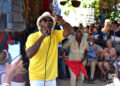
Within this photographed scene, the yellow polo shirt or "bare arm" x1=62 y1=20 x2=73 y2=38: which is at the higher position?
"bare arm" x1=62 y1=20 x2=73 y2=38

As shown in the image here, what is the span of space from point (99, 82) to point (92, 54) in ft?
2.32

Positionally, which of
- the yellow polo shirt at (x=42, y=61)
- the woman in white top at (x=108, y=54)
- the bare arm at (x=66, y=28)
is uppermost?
the bare arm at (x=66, y=28)

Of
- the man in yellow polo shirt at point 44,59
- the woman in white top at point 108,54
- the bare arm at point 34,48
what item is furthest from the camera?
the woman in white top at point 108,54

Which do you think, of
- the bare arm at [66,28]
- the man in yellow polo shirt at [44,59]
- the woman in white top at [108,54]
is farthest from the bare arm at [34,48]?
the woman in white top at [108,54]

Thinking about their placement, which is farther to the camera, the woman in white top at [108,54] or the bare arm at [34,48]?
the woman in white top at [108,54]

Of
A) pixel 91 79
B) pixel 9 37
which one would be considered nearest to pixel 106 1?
pixel 91 79

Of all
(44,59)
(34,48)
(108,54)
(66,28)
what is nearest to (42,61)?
(44,59)

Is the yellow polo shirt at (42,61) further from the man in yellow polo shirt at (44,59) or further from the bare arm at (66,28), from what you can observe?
the bare arm at (66,28)

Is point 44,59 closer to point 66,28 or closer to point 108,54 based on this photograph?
point 66,28

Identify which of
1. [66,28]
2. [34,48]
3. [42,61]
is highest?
[66,28]

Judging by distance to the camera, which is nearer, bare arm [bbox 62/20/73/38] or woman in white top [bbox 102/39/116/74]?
bare arm [bbox 62/20/73/38]

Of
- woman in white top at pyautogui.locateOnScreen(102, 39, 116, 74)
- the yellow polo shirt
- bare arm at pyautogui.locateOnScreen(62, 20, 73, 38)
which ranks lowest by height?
woman in white top at pyautogui.locateOnScreen(102, 39, 116, 74)

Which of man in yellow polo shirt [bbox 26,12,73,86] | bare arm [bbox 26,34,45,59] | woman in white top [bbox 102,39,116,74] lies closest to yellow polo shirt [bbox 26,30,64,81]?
man in yellow polo shirt [bbox 26,12,73,86]

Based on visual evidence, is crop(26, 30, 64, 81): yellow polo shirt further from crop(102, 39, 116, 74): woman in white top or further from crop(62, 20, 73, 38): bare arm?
crop(102, 39, 116, 74): woman in white top
